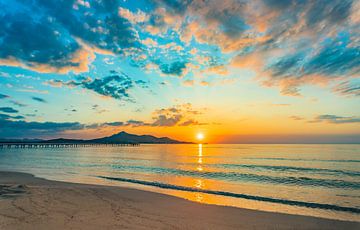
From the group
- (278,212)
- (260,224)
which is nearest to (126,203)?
(260,224)

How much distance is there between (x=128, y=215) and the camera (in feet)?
34.5

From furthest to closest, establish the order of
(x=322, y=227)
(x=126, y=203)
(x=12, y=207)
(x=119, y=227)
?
1. (x=126, y=203)
2. (x=12, y=207)
3. (x=322, y=227)
4. (x=119, y=227)

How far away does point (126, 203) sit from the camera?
13.2m

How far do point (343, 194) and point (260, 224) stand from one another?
12362mm

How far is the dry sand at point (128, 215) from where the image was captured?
9172mm

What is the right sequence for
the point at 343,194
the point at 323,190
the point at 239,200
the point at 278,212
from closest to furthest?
the point at 278,212, the point at 239,200, the point at 343,194, the point at 323,190

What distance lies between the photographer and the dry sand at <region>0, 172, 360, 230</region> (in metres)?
9.17

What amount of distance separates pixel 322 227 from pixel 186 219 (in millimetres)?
5824

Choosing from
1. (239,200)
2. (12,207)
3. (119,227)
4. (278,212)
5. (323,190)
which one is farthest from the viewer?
(323,190)

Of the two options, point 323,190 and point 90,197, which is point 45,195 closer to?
point 90,197

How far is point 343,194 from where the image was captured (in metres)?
18.1

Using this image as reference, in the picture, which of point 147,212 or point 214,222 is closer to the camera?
point 214,222

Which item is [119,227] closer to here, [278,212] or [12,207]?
[12,207]

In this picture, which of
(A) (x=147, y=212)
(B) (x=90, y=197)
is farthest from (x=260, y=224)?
(B) (x=90, y=197)
